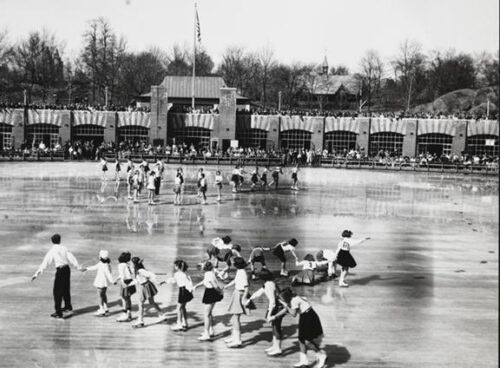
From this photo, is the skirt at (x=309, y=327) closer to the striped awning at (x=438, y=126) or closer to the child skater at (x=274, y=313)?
the child skater at (x=274, y=313)

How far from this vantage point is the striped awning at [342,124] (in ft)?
197

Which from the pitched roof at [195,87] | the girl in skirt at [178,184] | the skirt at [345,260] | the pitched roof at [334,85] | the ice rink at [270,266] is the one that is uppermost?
the pitched roof at [334,85]

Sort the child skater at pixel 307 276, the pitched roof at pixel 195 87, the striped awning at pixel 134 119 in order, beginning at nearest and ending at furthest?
the child skater at pixel 307 276 → the striped awning at pixel 134 119 → the pitched roof at pixel 195 87

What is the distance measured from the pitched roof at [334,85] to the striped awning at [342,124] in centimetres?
4664

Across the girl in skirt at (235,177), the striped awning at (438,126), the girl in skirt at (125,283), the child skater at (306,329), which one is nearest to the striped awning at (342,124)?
the striped awning at (438,126)

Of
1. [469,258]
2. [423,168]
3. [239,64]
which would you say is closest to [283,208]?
[469,258]

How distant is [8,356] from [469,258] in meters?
13.3

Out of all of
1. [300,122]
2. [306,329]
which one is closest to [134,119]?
[300,122]

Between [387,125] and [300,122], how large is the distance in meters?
8.62

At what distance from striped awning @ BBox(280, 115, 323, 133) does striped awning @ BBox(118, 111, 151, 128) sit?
13460 mm

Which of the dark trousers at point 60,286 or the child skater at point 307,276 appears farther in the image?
the child skater at point 307,276

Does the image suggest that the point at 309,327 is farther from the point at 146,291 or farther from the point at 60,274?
the point at 60,274

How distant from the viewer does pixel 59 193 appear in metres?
30.4

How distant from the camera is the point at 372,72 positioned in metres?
109
